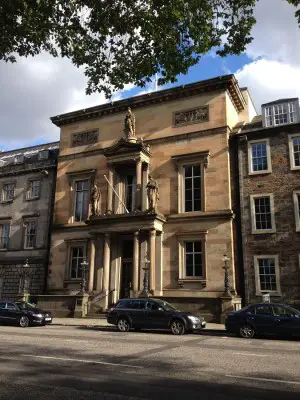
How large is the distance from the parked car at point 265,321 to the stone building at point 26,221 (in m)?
19.6

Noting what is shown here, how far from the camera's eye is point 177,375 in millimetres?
8383

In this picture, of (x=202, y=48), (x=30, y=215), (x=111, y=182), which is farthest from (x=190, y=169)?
(x=202, y=48)

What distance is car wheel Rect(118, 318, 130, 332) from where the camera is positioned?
18906 millimetres

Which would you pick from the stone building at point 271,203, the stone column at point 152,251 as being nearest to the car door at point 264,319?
the stone building at point 271,203

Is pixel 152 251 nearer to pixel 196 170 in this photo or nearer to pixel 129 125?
pixel 196 170

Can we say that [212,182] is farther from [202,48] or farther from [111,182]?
[202,48]

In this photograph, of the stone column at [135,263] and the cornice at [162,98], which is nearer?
the stone column at [135,263]

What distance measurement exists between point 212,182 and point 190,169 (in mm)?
2203

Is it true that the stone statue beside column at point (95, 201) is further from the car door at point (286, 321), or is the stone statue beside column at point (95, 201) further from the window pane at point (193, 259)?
the car door at point (286, 321)

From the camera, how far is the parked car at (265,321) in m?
16.1

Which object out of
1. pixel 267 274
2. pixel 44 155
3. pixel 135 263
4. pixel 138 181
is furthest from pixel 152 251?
pixel 44 155

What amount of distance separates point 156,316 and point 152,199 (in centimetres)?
1060

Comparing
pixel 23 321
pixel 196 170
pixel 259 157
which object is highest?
pixel 259 157

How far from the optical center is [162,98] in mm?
30703
